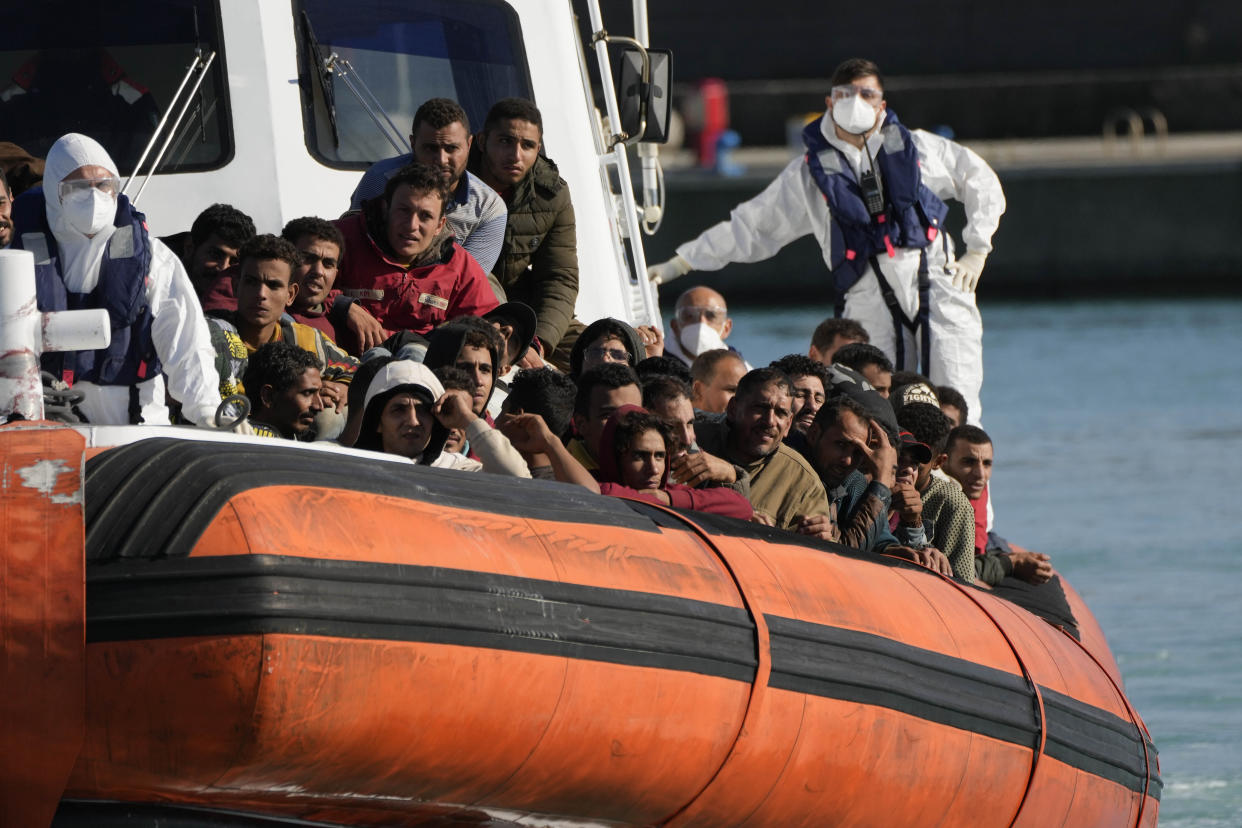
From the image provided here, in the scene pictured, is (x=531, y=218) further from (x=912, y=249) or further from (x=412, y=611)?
(x=412, y=611)

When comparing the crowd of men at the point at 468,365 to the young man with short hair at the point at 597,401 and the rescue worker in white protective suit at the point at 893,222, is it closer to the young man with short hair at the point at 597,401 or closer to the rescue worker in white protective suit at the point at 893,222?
the young man with short hair at the point at 597,401

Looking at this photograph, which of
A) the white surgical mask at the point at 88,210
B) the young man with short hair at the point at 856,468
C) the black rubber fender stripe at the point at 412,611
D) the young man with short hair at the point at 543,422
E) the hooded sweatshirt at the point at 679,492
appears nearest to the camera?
the black rubber fender stripe at the point at 412,611

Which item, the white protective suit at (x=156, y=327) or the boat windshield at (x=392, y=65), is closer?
the white protective suit at (x=156, y=327)

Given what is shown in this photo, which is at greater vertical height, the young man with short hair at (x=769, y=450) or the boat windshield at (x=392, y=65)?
the boat windshield at (x=392, y=65)

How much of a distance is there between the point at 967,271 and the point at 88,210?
4778 millimetres

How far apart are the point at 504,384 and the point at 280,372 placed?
1.16 meters

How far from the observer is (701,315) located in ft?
27.1

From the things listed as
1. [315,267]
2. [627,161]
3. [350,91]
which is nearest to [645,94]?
[627,161]

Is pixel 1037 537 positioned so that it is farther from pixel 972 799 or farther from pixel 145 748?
pixel 145 748

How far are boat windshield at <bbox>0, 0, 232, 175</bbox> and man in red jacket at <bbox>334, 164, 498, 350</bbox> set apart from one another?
0.64 meters

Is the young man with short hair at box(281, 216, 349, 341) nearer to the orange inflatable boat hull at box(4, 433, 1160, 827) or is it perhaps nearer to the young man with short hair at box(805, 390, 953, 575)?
the young man with short hair at box(805, 390, 953, 575)

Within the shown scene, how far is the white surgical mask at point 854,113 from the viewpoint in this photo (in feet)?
26.5

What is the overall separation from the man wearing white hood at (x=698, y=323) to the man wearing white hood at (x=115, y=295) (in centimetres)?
402

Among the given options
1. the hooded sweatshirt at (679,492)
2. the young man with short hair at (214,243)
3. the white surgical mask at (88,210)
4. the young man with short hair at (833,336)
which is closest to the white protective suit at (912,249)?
the young man with short hair at (833,336)
